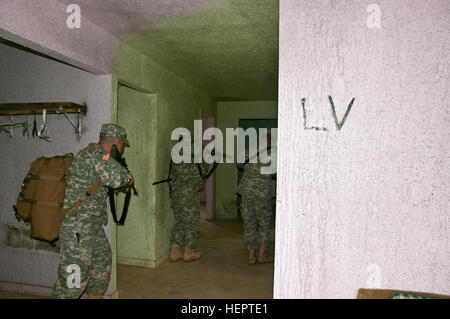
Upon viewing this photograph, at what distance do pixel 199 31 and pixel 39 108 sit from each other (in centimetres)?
173

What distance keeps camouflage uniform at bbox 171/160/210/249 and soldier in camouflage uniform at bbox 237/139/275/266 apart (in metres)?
0.66

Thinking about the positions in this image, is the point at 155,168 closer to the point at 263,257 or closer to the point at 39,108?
the point at 39,108

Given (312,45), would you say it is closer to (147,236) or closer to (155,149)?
(155,149)

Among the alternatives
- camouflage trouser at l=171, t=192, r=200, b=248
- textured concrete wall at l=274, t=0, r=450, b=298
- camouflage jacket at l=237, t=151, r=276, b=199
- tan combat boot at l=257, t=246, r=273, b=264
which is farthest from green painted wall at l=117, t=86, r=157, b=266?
textured concrete wall at l=274, t=0, r=450, b=298

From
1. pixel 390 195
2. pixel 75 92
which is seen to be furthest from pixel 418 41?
pixel 75 92

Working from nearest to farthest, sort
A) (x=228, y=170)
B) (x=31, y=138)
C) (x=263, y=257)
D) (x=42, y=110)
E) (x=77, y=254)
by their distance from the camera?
(x=77, y=254)
(x=42, y=110)
(x=31, y=138)
(x=263, y=257)
(x=228, y=170)

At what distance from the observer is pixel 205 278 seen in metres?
3.53

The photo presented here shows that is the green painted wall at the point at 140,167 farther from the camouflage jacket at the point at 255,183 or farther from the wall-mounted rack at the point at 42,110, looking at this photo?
the camouflage jacket at the point at 255,183

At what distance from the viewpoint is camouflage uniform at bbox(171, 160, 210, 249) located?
4.00 m

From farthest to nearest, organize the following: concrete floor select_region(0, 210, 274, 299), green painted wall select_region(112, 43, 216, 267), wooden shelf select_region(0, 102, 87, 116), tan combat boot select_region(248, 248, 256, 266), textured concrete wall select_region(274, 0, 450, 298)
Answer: tan combat boot select_region(248, 248, 256, 266)
green painted wall select_region(112, 43, 216, 267)
concrete floor select_region(0, 210, 274, 299)
wooden shelf select_region(0, 102, 87, 116)
textured concrete wall select_region(274, 0, 450, 298)

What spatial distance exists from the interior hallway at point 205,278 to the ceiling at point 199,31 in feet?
8.75

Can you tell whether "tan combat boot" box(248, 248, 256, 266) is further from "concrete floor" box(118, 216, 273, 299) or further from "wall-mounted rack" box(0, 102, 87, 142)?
"wall-mounted rack" box(0, 102, 87, 142)

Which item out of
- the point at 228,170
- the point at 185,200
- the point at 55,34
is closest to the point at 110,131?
the point at 55,34

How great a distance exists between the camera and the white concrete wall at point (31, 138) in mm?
2770
